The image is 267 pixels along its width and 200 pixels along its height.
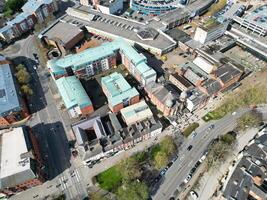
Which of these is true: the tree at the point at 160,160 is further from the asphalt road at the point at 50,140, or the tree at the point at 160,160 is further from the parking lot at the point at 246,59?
the parking lot at the point at 246,59

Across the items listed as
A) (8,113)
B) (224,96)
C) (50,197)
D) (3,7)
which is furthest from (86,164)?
(3,7)

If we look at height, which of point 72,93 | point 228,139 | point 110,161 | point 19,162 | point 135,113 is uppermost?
point 72,93

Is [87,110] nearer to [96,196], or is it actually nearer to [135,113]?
[135,113]

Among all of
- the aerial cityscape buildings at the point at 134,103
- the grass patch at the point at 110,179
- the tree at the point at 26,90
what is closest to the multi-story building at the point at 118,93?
the aerial cityscape buildings at the point at 134,103

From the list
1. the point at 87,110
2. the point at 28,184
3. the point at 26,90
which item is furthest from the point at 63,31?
the point at 28,184

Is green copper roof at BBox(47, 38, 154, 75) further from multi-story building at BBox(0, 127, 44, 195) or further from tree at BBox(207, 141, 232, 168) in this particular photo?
tree at BBox(207, 141, 232, 168)

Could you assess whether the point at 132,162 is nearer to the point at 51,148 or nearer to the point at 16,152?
the point at 51,148

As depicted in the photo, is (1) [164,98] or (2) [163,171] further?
(1) [164,98]
